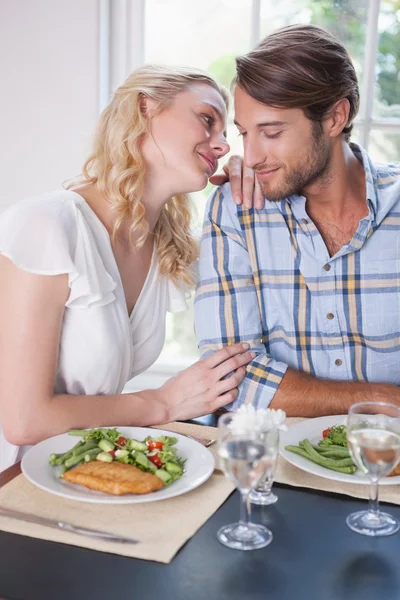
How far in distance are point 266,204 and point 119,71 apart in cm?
148

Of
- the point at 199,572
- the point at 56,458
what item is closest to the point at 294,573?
the point at 199,572

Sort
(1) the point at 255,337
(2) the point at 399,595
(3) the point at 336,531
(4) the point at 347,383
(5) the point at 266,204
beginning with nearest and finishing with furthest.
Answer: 1. (2) the point at 399,595
2. (3) the point at 336,531
3. (4) the point at 347,383
4. (1) the point at 255,337
5. (5) the point at 266,204

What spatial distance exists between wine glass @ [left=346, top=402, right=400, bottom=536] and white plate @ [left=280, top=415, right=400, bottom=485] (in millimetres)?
91

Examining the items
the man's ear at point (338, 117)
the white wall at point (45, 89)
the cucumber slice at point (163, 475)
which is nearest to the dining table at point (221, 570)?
the cucumber slice at point (163, 475)

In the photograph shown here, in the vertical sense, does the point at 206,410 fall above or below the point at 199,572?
below

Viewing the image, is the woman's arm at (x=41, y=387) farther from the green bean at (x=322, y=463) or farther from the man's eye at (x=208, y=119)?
the man's eye at (x=208, y=119)

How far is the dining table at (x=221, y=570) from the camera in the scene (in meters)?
0.94

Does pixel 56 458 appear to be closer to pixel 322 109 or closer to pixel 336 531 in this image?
pixel 336 531

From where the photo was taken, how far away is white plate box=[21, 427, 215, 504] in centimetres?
116

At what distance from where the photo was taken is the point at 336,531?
3.68 ft

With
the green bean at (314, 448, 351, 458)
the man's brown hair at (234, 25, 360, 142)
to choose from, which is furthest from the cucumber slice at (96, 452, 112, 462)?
the man's brown hair at (234, 25, 360, 142)

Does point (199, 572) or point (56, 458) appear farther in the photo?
point (56, 458)

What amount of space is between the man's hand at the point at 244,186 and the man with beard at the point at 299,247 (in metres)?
0.03

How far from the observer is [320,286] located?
81.7 inches
